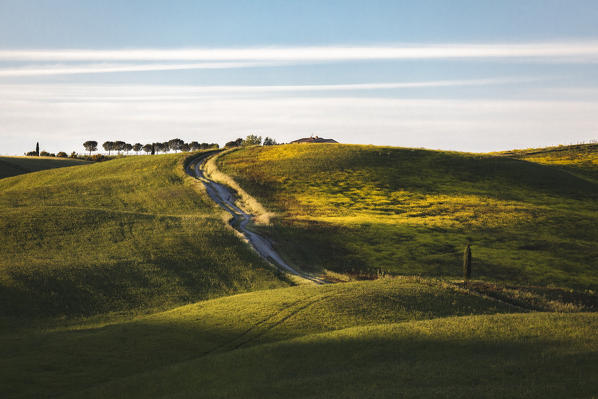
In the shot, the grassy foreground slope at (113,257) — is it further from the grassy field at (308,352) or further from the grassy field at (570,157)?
the grassy field at (570,157)

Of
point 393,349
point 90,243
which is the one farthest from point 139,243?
point 393,349

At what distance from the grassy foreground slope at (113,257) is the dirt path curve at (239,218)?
1.83m

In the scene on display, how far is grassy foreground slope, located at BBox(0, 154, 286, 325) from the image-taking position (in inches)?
1225

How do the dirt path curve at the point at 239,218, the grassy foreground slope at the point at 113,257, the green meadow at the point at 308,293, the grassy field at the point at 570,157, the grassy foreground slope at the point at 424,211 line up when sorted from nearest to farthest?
the green meadow at the point at 308,293
the grassy foreground slope at the point at 113,257
the dirt path curve at the point at 239,218
the grassy foreground slope at the point at 424,211
the grassy field at the point at 570,157

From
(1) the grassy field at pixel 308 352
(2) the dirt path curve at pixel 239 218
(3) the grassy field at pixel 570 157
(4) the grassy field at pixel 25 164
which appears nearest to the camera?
(1) the grassy field at pixel 308 352

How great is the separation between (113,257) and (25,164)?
329ft

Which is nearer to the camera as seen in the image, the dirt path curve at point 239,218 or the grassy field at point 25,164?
the dirt path curve at point 239,218

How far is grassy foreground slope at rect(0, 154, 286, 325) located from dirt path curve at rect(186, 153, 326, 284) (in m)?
1.83

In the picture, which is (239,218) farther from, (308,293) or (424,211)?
(308,293)

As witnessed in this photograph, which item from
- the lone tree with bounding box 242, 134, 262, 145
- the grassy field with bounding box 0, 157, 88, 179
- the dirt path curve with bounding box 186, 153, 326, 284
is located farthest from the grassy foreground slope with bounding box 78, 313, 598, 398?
the lone tree with bounding box 242, 134, 262, 145

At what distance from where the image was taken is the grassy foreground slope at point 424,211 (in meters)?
46.7

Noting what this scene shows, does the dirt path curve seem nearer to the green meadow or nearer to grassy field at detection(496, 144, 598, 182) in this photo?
the green meadow

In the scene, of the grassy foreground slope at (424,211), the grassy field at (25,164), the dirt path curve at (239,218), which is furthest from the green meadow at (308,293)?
the grassy field at (25,164)

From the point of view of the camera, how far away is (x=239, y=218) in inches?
2416
